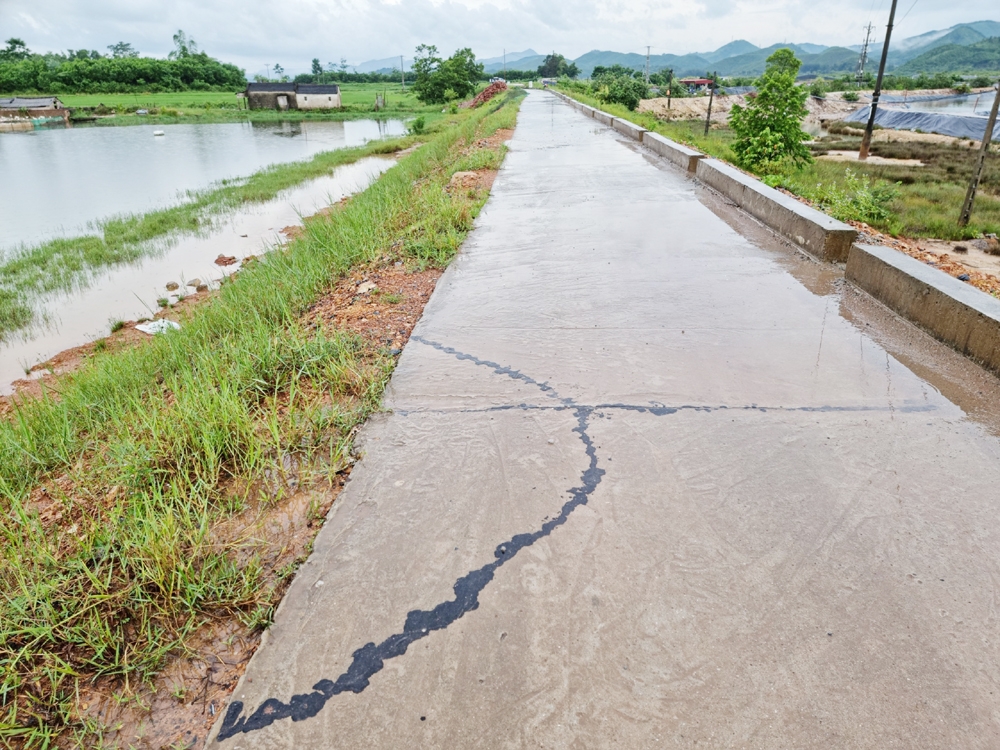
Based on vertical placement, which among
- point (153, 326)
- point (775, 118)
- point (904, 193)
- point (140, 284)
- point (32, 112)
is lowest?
point (140, 284)

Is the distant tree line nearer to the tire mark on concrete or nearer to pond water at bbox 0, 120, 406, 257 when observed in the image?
pond water at bbox 0, 120, 406, 257

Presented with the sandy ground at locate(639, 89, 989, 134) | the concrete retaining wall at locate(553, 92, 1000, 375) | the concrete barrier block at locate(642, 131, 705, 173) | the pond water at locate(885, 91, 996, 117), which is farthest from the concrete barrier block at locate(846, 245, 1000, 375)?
the sandy ground at locate(639, 89, 989, 134)

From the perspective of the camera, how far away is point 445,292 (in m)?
4.82

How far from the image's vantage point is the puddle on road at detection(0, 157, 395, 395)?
838 centimetres

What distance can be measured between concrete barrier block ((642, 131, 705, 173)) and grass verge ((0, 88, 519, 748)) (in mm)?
7541

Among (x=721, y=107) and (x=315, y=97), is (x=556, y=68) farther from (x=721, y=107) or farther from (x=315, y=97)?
(x=315, y=97)

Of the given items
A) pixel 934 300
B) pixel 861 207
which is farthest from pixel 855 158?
pixel 934 300

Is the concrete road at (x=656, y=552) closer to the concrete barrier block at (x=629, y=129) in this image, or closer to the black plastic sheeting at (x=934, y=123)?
the concrete barrier block at (x=629, y=129)

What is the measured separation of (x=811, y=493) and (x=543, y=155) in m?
11.3

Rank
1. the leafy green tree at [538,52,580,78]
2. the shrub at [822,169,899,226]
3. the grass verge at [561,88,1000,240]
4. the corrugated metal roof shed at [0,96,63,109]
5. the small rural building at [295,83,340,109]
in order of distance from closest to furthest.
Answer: the shrub at [822,169,899,226] < the grass verge at [561,88,1000,240] < the corrugated metal roof shed at [0,96,63,109] < the small rural building at [295,83,340,109] < the leafy green tree at [538,52,580,78]

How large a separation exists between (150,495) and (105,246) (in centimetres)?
1224

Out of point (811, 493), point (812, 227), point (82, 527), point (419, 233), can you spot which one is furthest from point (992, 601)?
point (419, 233)

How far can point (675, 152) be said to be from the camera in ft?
35.7

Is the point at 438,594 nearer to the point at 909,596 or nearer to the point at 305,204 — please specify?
the point at 909,596
